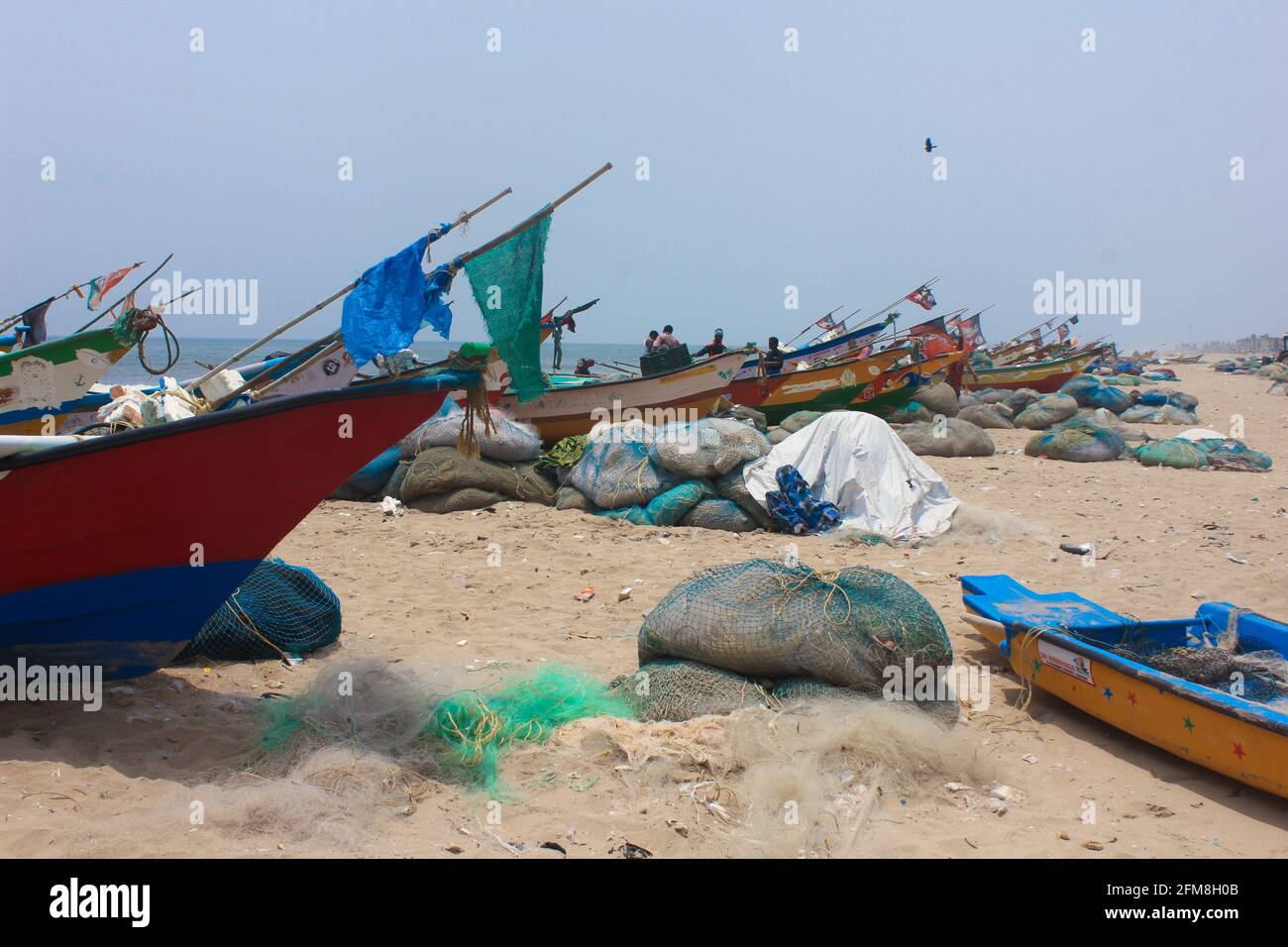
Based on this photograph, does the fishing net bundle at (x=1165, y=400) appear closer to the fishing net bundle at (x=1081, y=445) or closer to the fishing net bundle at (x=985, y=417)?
the fishing net bundle at (x=985, y=417)

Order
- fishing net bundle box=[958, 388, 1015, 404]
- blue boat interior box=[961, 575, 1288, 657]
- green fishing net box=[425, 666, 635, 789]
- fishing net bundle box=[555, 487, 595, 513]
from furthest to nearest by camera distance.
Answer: fishing net bundle box=[958, 388, 1015, 404], fishing net bundle box=[555, 487, 595, 513], blue boat interior box=[961, 575, 1288, 657], green fishing net box=[425, 666, 635, 789]

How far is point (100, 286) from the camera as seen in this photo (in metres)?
7.68

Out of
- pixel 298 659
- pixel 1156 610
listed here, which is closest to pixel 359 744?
pixel 298 659

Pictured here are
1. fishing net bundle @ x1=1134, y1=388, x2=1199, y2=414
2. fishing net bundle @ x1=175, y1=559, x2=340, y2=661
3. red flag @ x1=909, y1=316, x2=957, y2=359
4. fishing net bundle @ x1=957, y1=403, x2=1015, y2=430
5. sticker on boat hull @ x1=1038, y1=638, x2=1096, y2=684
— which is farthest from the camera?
fishing net bundle @ x1=1134, y1=388, x2=1199, y2=414

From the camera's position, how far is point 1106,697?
4285mm

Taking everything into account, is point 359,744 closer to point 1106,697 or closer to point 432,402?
point 432,402

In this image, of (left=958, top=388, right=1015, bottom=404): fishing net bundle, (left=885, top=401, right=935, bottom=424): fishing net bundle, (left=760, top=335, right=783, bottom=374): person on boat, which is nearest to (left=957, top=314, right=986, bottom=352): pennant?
(left=958, top=388, right=1015, bottom=404): fishing net bundle

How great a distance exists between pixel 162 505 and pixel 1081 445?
12.3 metres

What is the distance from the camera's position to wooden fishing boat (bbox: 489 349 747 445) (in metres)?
12.1

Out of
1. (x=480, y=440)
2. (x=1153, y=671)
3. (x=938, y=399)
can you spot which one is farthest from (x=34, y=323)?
(x=938, y=399)

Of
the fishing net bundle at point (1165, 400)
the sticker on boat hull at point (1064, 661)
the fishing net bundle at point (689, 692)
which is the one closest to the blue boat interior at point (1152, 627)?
the sticker on boat hull at point (1064, 661)

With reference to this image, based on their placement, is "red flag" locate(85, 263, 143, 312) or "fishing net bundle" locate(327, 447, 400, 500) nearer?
"red flag" locate(85, 263, 143, 312)

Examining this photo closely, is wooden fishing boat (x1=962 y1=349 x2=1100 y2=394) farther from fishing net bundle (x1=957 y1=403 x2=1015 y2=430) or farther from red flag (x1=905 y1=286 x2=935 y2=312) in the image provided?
fishing net bundle (x1=957 y1=403 x2=1015 y2=430)

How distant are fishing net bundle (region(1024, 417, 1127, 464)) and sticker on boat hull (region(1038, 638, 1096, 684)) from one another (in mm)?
9317
